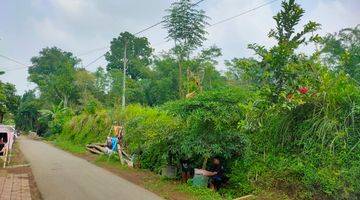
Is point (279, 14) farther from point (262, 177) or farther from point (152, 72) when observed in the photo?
point (152, 72)

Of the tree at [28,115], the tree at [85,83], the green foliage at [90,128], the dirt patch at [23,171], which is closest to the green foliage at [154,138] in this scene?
the dirt patch at [23,171]

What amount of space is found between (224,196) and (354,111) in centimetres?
396

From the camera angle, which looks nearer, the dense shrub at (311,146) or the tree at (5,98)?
the dense shrub at (311,146)

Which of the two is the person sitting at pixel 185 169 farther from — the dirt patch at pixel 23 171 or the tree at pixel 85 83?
the tree at pixel 85 83

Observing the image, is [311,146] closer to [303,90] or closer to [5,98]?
[303,90]

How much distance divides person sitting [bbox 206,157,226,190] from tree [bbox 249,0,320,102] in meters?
2.90

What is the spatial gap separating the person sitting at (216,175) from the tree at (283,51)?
9.51 feet

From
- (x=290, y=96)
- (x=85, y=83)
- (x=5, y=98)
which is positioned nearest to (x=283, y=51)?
(x=290, y=96)

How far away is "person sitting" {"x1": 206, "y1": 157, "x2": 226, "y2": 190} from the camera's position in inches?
472

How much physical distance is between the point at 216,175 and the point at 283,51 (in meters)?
4.37

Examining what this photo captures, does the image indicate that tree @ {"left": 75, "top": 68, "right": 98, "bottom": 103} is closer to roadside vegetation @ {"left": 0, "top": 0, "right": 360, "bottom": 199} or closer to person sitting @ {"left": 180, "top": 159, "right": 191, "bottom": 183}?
roadside vegetation @ {"left": 0, "top": 0, "right": 360, "bottom": 199}

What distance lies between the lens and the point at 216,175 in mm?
12078

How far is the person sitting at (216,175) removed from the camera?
12.0 metres

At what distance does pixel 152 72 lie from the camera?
185 feet
